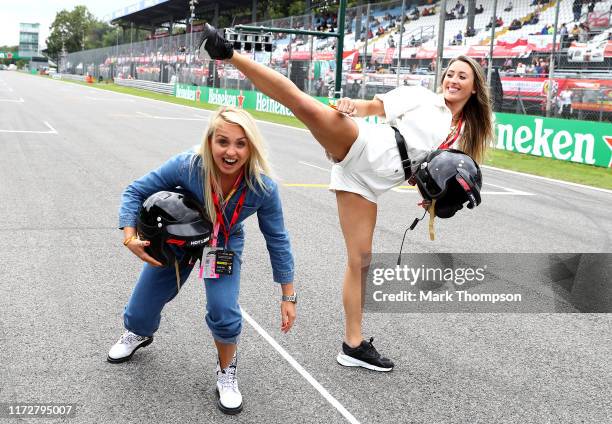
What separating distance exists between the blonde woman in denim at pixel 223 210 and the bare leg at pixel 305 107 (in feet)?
0.62

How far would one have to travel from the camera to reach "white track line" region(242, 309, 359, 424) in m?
3.17

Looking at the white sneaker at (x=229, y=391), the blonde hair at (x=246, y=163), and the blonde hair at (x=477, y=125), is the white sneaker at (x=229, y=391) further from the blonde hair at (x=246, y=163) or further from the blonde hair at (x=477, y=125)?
the blonde hair at (x=477, y=125)

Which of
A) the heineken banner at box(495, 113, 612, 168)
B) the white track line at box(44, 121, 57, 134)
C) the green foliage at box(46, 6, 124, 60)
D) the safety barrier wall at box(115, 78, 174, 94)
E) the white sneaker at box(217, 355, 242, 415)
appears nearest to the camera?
the white sneaker at box(217, 355, 242, 415)

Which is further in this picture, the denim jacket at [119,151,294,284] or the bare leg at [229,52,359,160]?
the denim jacket at [119,151,294,284]

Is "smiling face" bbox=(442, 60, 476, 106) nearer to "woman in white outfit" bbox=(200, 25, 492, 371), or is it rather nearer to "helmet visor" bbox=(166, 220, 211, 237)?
"woman in white outfit" bbox=(200, 25, 492, 371)

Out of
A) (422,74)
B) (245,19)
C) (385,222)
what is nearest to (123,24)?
(245,19)

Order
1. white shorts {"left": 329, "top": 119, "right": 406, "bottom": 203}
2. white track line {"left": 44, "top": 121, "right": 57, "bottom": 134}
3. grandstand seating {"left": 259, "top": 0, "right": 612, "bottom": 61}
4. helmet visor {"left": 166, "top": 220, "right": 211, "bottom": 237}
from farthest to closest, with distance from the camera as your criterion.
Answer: grandstand seating {"left": 259, "top": 0, "right": 612, "bottom": 61}, white track line {"left": 44, "top": 121, "right": 57, "bottom": 134}, white shorts {"left": 329, "top": 119, "right": 406, "bottom": 203}, helmet visor {"left": 166, "top": 220, "right": 211, "bottom": 237}

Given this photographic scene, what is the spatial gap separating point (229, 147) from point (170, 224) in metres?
0.44

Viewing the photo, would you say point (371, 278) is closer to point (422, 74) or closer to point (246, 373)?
point (246, 373)

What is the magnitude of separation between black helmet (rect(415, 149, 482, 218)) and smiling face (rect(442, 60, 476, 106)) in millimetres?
566

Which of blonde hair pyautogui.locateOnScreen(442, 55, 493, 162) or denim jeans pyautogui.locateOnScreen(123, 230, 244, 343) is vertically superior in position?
blonde hair pyautogui.locateOnScreen(442, 55, 493, 162)

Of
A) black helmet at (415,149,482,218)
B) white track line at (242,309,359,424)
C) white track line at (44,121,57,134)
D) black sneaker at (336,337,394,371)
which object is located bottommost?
white track line at (242,309,359,424)

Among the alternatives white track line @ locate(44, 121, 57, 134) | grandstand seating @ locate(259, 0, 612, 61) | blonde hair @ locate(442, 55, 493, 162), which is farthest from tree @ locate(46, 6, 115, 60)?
blonde hair @ locate(442, 55, 493, 162)

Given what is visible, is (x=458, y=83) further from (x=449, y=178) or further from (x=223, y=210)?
(x=223, y=210)
